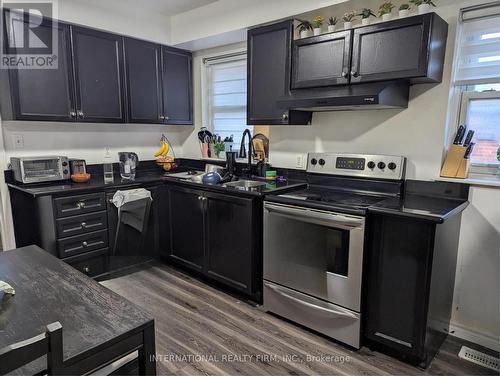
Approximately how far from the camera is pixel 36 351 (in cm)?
70

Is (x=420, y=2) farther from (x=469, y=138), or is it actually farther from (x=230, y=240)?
(x=230, y=240)

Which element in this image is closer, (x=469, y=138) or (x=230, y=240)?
(x=469, y=138)

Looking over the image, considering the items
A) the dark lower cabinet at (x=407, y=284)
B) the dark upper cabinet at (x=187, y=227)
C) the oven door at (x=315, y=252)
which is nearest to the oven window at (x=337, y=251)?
the oven door at (x=315, y=252)

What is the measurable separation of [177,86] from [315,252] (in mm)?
2406

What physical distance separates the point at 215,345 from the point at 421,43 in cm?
219

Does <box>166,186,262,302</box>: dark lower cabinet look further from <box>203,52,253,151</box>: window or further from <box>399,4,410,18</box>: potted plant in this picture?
<box>399,4,410,18</box>: potted plant

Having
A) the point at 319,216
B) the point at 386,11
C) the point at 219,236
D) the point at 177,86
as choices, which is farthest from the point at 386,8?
the point at 177,86

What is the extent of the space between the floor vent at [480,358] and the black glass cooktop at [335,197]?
1.04 meters

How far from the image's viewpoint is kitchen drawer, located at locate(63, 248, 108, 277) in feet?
9.25

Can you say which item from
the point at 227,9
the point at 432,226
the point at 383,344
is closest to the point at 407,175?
the point at 432,226

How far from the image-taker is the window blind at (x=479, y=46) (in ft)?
6.78

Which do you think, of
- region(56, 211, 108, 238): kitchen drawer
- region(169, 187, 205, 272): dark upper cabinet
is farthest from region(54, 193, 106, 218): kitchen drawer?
region(169, 187, 205, 272): dark upper cabinet

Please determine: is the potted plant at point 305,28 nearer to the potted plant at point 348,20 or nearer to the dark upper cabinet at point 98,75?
the potted plant at point 348,20

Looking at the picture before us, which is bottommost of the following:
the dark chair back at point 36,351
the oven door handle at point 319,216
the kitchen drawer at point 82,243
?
the kitchen drawer at point 82,243
